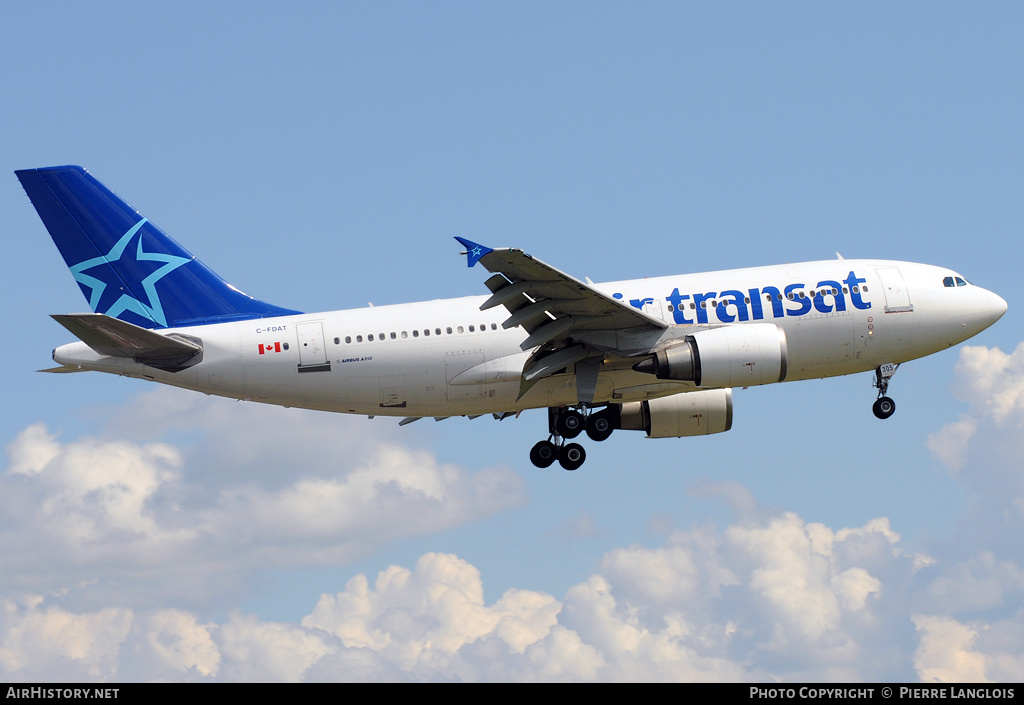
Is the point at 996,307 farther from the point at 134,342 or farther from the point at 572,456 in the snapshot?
the point at 134,342

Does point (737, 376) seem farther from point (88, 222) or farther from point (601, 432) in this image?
point (88, 222)

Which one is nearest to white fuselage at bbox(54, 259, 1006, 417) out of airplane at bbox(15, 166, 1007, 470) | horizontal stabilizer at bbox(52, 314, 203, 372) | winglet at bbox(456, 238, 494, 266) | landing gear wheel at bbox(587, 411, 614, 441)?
airplane at bbox(15, 166, 1007, 470)

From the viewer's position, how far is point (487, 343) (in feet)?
122

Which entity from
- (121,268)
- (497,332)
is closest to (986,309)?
(497,332)

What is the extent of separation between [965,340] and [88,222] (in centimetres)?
2838

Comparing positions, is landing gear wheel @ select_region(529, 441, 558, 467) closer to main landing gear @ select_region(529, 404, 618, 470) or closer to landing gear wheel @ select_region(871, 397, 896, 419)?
main landing gear @ select_region(529, 404, 618, 470)

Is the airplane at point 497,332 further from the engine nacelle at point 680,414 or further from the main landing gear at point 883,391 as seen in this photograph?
the engine nacelle at point 680,414

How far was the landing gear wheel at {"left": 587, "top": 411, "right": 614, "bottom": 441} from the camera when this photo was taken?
4028 cm

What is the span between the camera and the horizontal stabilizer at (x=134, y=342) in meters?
34.0

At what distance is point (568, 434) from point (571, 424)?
34 cm
